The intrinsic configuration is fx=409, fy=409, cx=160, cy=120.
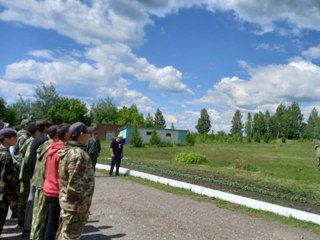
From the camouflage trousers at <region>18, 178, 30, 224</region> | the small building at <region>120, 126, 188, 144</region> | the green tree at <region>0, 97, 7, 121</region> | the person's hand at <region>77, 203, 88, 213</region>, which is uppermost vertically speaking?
the green tree at <region>0, 97, 7, 121</region>

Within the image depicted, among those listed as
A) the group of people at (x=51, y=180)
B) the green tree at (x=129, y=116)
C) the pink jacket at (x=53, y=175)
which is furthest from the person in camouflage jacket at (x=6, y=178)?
the green tree at (x=129, y=116)

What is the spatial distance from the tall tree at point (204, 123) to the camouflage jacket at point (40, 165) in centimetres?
9499

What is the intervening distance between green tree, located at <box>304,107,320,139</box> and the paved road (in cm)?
7976

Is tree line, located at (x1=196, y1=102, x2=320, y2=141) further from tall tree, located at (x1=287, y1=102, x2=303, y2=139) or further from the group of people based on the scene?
the group of people

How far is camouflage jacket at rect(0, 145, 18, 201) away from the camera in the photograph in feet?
17.7

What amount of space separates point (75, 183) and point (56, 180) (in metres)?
0.55

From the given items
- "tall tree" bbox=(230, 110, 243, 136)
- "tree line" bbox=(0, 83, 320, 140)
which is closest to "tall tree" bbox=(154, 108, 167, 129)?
"tree line" bbox=(0, 83, 320, 140)

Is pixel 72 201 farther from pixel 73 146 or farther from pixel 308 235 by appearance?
pixel 308 235

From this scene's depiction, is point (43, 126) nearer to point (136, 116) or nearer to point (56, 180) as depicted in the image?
point (56, 180)

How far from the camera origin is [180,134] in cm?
6072

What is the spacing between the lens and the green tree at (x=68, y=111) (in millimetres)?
73062

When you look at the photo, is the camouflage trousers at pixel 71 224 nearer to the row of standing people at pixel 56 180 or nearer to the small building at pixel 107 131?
the row of standing people at pixel 56 180

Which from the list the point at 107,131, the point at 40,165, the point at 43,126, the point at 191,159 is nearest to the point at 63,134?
the point at 40,165

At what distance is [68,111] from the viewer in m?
74.6
